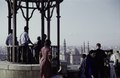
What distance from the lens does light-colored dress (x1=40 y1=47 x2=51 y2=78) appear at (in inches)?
388

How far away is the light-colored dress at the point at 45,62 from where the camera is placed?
388 inches

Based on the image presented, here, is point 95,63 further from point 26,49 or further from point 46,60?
point 26,49

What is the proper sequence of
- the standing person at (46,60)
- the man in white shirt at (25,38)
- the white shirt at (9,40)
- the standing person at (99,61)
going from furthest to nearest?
1. the white shirt at (9,40)
2. the man in white shirt at (25,38)
3. the standing person at (99,61)
4. the standing person at (46,60)

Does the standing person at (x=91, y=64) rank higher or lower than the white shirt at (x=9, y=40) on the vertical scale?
lower

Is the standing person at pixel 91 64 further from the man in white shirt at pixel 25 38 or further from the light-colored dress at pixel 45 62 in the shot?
the man in white shirt at pixel 25 38

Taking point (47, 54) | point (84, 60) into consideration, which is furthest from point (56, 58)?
point (47, 54)

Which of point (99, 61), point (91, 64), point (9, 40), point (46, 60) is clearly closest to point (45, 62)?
point (46, 60)

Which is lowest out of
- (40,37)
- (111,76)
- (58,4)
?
(111,76)

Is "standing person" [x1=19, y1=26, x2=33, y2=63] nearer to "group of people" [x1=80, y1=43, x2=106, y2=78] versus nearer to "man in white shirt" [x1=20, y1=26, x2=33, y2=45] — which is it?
"man in white shirt" [x1=20, y1=26, x2=33, y2=45]

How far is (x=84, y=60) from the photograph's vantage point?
36.2ft

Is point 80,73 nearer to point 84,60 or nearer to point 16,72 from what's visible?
point 84,60

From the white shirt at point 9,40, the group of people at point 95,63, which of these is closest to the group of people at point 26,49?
the white shirt at point 9,40

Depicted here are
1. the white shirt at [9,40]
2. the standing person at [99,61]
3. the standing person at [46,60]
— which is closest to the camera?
the standing person at [46,60]

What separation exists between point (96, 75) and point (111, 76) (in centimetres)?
121
